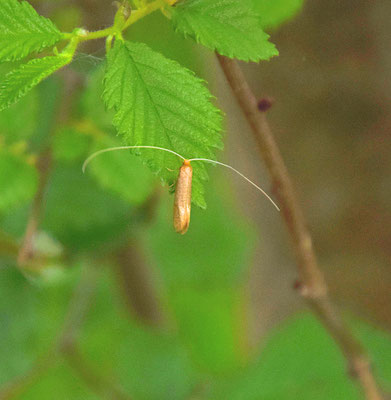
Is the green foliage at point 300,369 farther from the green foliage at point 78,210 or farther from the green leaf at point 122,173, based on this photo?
the green leaf at point 122,173

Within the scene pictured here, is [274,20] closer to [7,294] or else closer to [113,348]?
[7,294]

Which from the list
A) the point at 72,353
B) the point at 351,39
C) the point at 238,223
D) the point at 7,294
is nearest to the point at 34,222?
the point at 7,294

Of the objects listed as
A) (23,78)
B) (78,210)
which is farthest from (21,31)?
(78,210)

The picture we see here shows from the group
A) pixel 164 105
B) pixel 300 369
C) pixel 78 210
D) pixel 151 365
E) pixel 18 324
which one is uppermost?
pixel 164 105

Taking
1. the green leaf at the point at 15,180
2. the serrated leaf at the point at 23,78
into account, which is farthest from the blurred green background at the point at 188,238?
the serrated leaf at the point at 23,78

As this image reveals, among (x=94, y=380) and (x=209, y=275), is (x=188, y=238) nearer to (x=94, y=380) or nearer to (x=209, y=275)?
(x=209, y=275)
